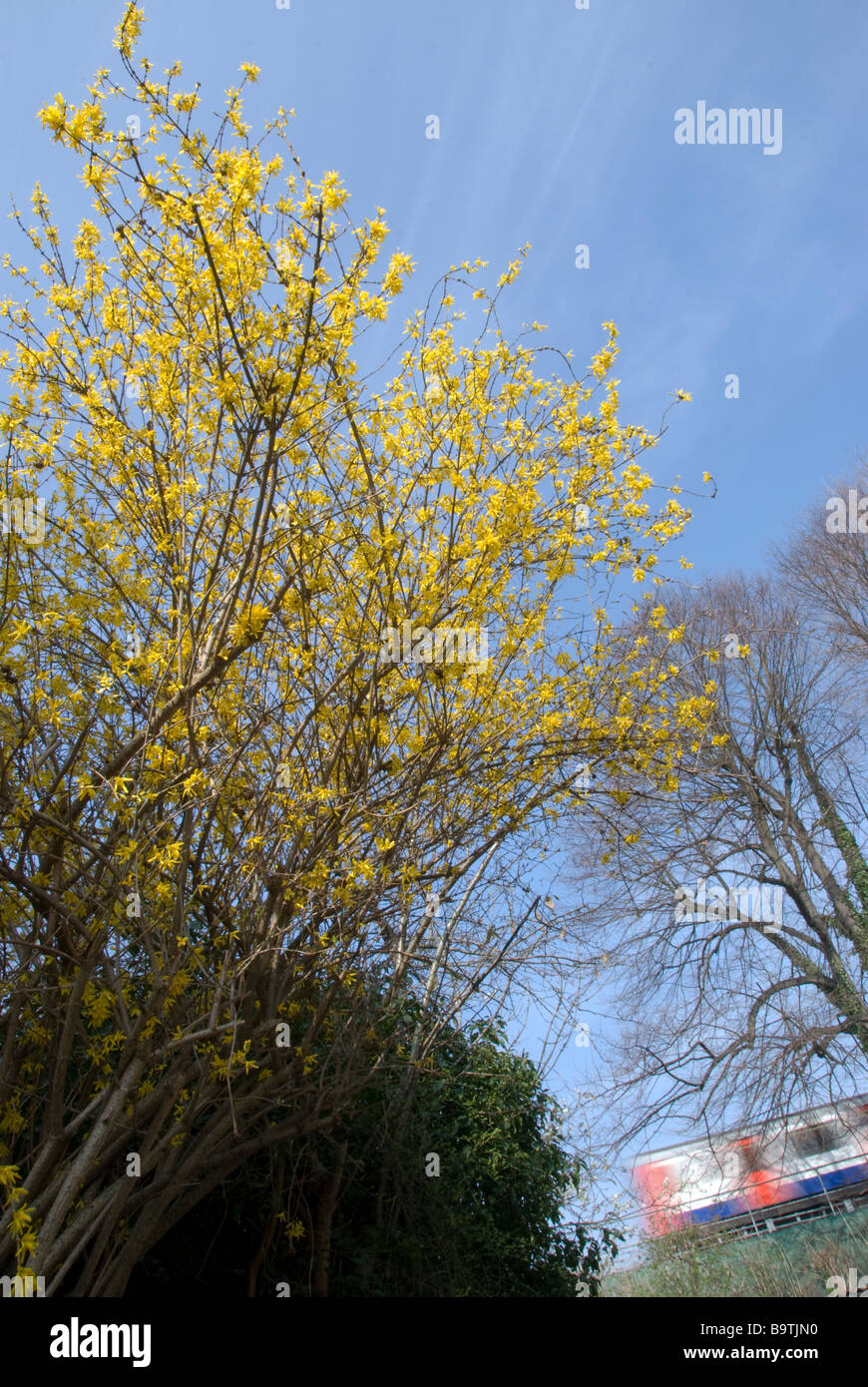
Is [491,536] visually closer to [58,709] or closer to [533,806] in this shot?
[533,806]

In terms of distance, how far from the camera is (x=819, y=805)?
12555 millimetres

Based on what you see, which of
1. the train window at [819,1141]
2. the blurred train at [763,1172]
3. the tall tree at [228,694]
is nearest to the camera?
the tall tree at [228,694]

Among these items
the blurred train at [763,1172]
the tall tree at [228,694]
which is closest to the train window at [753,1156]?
the blurred train at [763,1172]

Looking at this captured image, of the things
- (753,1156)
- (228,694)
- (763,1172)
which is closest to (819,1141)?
(753,1156)

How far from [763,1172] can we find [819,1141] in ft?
3.42

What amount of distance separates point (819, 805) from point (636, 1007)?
3768 mm

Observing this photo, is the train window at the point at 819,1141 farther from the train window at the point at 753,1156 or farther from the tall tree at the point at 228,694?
the tall tree at the point at 228,694

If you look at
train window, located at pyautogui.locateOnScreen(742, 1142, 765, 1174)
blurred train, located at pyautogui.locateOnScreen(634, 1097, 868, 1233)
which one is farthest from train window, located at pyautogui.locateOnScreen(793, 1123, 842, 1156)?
train window, located at pyautogui.locateOnScreen(742, 1142, 765, 1174)

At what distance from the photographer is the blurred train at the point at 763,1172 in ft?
35.3

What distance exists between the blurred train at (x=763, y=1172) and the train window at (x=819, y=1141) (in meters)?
0.01

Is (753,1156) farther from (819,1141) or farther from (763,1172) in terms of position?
(763,1172)

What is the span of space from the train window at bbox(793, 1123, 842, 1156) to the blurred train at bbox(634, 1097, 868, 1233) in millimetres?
12

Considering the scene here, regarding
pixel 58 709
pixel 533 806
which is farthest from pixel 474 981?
pixel 58 709
